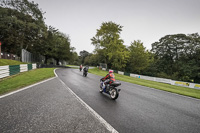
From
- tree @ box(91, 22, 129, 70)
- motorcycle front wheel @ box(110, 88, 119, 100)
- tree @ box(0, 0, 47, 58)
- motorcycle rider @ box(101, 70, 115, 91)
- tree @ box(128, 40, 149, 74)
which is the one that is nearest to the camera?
motorcycle front wheel @ box(110, 88, 119, 100)

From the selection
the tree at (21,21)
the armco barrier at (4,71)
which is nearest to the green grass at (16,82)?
the armco barrier at (4,71)

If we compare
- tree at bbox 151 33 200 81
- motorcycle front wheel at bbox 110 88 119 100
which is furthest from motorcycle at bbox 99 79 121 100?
tree at bbox 151 33 200 81

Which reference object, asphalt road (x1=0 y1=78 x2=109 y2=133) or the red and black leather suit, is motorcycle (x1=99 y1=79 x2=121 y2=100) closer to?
the red and black leather suit

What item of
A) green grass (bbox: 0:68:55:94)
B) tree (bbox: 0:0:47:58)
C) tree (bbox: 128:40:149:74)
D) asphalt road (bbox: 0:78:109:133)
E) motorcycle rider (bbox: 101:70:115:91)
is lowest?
asphalt road (bbox: 0:78:109:133)

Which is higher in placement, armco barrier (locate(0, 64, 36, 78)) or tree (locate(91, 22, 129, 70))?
tree (locate(91, 22, 129, 70))

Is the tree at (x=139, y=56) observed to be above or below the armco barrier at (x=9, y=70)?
above

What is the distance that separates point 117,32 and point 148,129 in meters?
30.6

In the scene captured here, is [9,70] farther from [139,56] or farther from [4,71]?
[139,56]

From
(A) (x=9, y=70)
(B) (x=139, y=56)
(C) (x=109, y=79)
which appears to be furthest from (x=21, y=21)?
(B) (x=139, y=56)

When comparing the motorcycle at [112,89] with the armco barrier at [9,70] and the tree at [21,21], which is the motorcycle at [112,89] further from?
the tree at [21,21]

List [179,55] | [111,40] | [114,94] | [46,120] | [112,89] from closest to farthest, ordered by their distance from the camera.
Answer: [46,120] < [114,94] < [112,89] < [111,40] < [179,55]

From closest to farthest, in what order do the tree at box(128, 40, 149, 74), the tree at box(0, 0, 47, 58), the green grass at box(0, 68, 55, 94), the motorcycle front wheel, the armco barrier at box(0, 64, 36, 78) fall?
the motorcycle front wheel → the green grass at box(0, 68, 55, 94) → the armco barrier at box(0, 64, 36, 78) → the tree at box(0, 0, 47, 58) → the tree at box(128, 40, 149, 74)

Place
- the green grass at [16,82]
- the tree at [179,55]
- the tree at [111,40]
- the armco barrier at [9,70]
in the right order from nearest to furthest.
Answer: the green grass at [16,82]
the armco barrier at [9,70]
the tree at [111,40]
the tree at [179,55]

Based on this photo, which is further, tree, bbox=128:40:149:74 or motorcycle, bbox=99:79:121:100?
tree, bbox=128:40:149:74
